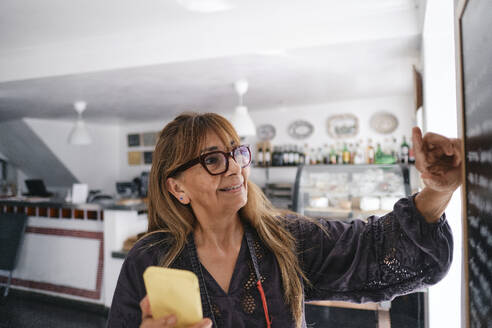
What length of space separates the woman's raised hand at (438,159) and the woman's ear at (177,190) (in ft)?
2.58

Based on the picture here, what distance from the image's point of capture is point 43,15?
282 centimetres

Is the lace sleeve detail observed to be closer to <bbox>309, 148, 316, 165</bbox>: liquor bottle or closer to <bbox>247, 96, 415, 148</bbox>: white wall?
<bbox>247, 96, 415, 148</bbox>: white wall

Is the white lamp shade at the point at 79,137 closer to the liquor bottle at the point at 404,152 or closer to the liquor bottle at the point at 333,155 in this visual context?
the liquor bottle at the point at 333,155

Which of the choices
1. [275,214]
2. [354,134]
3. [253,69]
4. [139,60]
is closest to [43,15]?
[139,60]

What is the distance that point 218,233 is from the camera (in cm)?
119

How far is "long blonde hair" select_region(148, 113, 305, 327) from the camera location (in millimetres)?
1099

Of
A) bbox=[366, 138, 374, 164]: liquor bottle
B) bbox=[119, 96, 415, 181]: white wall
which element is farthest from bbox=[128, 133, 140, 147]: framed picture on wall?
bbox=[366, 138, 374, 164]: liquor bottle

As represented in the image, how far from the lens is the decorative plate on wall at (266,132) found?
20.6 ft

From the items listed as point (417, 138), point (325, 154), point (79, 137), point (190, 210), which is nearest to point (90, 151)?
point (79, 137)

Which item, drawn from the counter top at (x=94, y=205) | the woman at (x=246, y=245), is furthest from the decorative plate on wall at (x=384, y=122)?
the woman at (x=246, y=245)

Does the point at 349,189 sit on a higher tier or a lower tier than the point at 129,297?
higher

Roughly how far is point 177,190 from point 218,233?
0.72ft

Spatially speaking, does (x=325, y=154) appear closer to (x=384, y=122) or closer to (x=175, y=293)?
(x=384, y=122)

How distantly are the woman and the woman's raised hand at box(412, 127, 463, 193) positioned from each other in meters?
0.14
